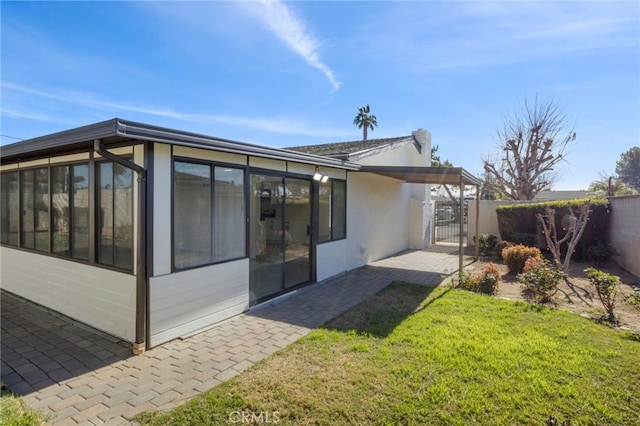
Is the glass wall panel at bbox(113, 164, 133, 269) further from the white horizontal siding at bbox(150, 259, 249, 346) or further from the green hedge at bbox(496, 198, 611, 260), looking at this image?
the green hedge at bbox(496, 198, 611, 260)

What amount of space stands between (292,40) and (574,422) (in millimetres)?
8796

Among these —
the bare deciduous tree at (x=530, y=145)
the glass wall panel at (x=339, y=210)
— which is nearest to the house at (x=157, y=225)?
the glass wall panel at (x=339, y=210)

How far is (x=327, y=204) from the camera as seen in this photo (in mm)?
8266

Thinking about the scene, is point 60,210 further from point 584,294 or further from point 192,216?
point 584,294

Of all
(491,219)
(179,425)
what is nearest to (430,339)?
(179,425)

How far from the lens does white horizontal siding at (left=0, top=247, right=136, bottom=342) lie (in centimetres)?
457

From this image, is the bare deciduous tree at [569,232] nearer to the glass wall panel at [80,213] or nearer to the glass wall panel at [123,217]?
the glass wall panel at [123,217]

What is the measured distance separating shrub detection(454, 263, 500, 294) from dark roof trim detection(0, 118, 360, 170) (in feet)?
15.5

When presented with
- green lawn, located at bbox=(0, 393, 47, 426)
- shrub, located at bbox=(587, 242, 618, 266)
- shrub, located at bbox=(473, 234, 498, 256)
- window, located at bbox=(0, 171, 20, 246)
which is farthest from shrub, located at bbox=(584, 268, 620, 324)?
window, located at bbox=(0, 171, 20, 246)

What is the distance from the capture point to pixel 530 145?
19469 millimetres

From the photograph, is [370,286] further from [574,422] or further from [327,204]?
[574,422]

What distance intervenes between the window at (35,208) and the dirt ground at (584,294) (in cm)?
914

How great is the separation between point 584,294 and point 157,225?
Answer: 8.36 m

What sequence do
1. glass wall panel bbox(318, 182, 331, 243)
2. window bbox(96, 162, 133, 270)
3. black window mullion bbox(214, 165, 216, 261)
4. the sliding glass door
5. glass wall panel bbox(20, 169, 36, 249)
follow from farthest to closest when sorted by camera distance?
glass wall panel bbox(318, 182, 331, 243), glass wall panel bbox(20, 169, 36, 249), the sliding glass door, black window mullion bbox(214, 165, 216, 261), window bbox(96, 162, 133, 270)
